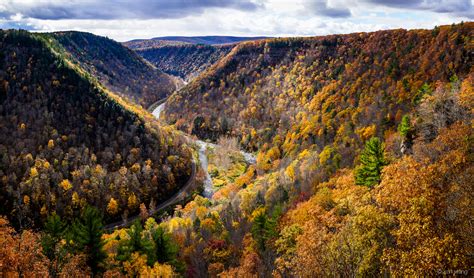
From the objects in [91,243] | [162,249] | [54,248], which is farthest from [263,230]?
[54,248]

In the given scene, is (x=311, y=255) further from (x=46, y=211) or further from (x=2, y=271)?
(x=46, y=211)

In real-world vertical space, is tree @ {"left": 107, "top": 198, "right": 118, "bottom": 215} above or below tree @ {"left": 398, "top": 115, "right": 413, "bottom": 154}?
below

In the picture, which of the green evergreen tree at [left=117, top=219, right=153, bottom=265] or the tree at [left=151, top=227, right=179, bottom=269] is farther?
the tree at [left=151, top=227, right=179, bottom=269]

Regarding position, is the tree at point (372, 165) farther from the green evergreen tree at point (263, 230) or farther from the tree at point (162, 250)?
the tree at point (162, 250)

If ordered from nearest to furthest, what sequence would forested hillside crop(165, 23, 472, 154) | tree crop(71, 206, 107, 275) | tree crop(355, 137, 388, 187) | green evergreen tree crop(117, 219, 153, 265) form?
tree crop(71, 206, 107, 275) < green evergreen tree crop(117, 219, 153, 265) < tree crop(355, 137, 388, 187) < forested hillside crop(165, 23, 472, 154)

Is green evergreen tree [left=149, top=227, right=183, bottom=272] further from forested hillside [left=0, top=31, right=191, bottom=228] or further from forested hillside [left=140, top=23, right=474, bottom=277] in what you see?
forested hillside [left=0, top=31, right=191, bottom=228]

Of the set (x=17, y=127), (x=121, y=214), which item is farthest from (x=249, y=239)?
(x=17, y=127)

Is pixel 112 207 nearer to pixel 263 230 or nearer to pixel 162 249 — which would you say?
pixel 263 230

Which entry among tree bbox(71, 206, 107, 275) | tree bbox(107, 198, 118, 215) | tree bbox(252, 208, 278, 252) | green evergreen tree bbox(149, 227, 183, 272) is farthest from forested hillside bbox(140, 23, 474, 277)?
tree bbox(107, 198, 118, 215)
